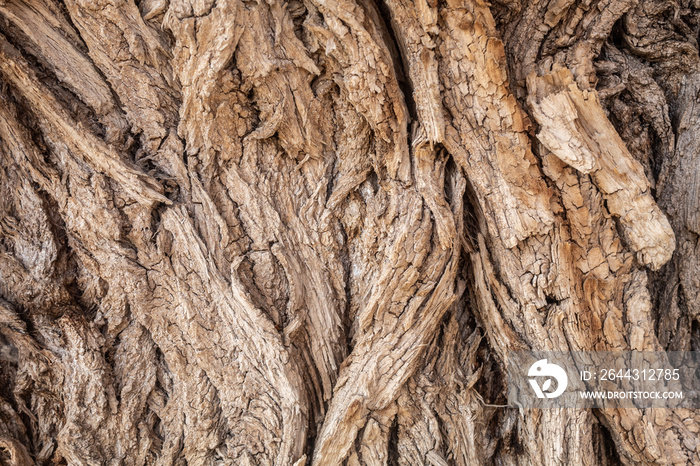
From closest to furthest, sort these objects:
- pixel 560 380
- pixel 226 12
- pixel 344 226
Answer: pixel 226 12 → pixel 560 380 → pixel 344 226

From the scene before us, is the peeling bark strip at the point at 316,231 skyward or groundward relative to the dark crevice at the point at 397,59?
groundward

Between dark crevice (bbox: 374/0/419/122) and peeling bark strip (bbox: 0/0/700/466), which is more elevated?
dark crevice (bbox: 374/0/419/122)

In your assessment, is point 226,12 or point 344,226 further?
point 344,226

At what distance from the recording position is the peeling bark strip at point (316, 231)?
6.12 ft

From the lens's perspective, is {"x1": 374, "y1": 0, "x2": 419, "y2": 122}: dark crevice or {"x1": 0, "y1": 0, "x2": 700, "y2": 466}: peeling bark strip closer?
{"x1": 0, "y1": 0, "x2": 700, "y2": 466}: peeling bark strip

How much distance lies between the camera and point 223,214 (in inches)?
78.2

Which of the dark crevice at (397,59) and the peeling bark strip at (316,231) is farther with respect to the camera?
the dark crevice at (397,59)

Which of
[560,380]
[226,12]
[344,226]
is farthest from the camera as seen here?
[344,226]

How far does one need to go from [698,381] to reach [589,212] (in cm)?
97

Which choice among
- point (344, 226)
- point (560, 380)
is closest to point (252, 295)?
point (344, 226)

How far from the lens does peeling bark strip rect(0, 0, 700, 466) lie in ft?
6.12

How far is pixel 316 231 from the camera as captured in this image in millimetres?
2006

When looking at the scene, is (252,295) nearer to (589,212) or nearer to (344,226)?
(344,226)

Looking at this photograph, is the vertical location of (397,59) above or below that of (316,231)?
above
